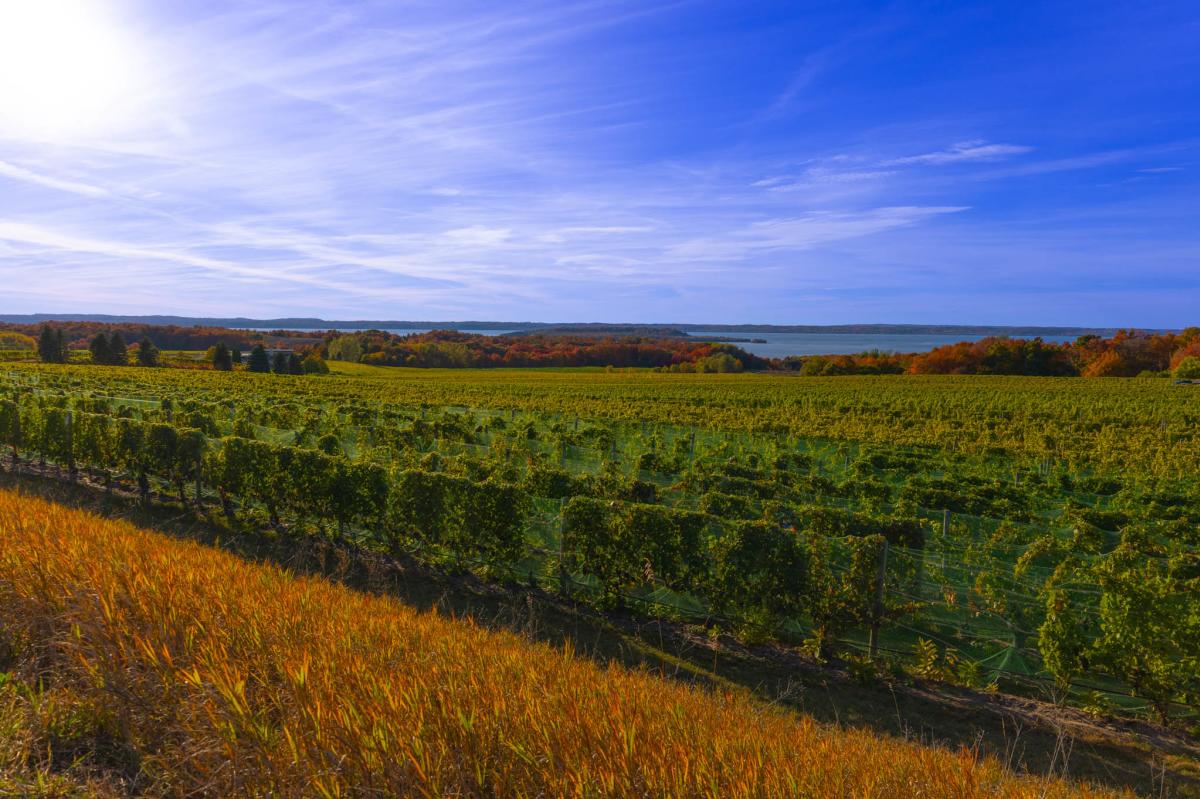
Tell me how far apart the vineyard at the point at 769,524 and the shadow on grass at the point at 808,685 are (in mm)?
251

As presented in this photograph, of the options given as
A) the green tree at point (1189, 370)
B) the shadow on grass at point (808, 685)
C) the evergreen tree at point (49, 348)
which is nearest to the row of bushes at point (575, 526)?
the shadow on grass at point (808, 685)

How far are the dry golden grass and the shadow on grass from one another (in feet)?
4.25

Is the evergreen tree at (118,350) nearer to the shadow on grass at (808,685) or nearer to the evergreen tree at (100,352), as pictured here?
the evergreen tree at (100,352)

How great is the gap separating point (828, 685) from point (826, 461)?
46.1ft

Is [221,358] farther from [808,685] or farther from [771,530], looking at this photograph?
[808,685]

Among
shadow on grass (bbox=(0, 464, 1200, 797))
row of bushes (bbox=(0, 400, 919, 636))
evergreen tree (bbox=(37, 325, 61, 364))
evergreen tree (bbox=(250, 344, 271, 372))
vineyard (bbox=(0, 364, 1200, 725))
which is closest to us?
shadow on grass (bbox=(0, 464, 1200, 797))

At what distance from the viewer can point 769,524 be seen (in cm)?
893

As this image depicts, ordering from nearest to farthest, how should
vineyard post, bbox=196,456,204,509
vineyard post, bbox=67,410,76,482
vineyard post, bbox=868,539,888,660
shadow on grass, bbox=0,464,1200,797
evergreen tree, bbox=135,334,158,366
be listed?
shadow on grass, bbox=0,464,1200,797, vineyard post, bbox=868,539,888,660, vineyard post, bbox=196,456,204,509, vineyard post, bbox=67,410,76,482, evergreen tree, bbox=135,334,158,366

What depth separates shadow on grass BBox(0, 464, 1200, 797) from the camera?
647cm

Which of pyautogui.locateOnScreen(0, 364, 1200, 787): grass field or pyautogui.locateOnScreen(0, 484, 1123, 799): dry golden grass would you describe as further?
pyautogui.locateOnScreen(0, 364, 1200, 787): grass field

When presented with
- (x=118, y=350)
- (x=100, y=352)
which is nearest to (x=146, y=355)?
(x=118, y=350)

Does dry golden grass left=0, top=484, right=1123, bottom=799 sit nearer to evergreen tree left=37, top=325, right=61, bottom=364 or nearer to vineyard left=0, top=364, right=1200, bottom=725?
vineyard left=0, top=364, right=1200, bottom=725

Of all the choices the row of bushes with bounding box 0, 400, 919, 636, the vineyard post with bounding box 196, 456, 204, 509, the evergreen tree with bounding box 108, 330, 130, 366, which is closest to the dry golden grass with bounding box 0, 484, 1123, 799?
the row of bushes with bounding box 0, 400, 919, 636

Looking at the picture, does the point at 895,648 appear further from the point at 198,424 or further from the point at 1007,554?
the point at 198,424
